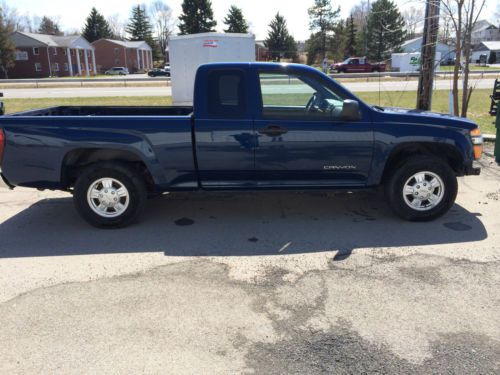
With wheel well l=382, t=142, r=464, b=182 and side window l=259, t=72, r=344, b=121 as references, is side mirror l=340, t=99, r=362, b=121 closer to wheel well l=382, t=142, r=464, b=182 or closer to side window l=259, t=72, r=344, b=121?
side window l=259, t=72, r=344, b=121

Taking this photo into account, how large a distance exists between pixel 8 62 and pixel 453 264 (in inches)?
2546

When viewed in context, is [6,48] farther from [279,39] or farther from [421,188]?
[421,188]

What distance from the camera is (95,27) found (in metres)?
87.7

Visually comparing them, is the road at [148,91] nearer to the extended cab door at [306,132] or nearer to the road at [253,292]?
the extended cab door at [306,132]

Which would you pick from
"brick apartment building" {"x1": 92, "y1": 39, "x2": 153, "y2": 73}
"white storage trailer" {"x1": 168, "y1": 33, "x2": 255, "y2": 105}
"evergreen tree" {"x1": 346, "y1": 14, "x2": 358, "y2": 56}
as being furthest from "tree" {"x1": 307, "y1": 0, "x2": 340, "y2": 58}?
"white storage trailer" {"x1": 168, "y1": 33, "x2": 255, "y2": 105}

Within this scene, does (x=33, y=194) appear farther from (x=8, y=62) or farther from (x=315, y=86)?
(x=8, y=62)

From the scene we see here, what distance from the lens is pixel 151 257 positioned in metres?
4.47

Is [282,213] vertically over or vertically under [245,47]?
under

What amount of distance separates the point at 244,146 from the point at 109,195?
5.30 ft

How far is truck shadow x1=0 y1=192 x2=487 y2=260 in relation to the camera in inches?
185

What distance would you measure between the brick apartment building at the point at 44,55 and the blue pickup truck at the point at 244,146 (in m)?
67.2

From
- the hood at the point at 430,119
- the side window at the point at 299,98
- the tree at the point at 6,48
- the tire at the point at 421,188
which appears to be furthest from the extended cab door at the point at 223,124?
the tree at the point at 6,48

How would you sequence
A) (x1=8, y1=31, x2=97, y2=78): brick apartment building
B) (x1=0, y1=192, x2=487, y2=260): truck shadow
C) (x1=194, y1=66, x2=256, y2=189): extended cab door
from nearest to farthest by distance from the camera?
(x1=0, y1=192, x2=487, y2=260): truck shadow < (x1=194, y1=66, x2=256, y2=189): extended cab door < (x1=8, y1=31, x2=97, y2=78): brick apartment building

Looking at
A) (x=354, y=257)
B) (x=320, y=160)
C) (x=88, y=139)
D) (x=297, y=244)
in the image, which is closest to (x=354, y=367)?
(x=354, y=257)
